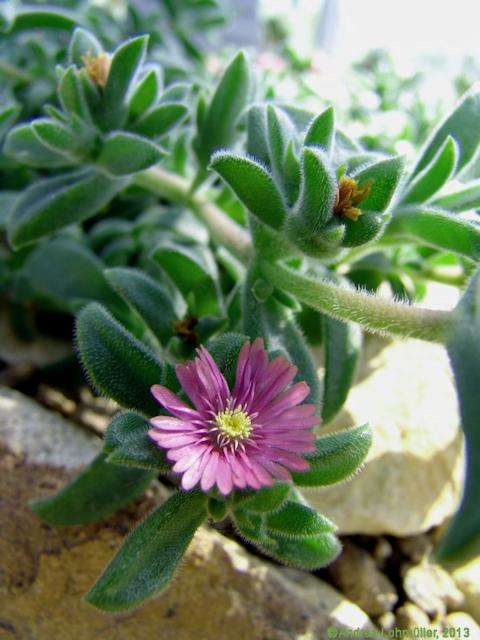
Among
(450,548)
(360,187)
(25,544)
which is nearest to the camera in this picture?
(450,548)

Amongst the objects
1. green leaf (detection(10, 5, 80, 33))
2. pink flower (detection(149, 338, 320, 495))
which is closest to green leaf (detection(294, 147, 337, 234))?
pink flower (detection(149, 338, 320, 495))

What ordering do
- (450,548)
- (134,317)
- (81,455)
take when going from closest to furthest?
(450,548) → (81,455) → (134,317)

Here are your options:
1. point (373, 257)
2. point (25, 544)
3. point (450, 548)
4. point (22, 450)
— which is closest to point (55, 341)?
point (22, 450)

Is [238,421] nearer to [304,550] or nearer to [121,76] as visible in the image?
[304,550]

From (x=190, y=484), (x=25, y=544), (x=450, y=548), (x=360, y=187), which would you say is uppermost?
(x=360, y=187)

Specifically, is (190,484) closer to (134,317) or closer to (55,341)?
(134,317)

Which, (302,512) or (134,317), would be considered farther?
(134,317)
